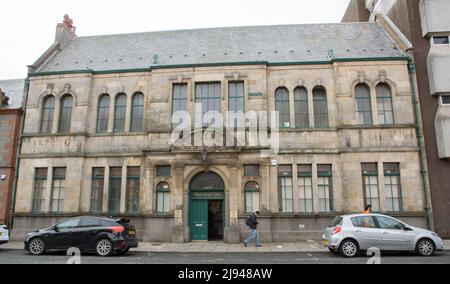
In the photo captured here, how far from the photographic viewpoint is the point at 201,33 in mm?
23812

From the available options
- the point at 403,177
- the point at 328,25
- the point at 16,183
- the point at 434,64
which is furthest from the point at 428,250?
the point at 16,183

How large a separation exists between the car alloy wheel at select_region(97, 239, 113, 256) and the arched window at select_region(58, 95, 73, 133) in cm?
918

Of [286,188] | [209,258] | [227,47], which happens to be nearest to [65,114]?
[227,47]

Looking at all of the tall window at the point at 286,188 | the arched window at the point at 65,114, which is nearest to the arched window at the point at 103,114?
the arched window at the point at 65,114

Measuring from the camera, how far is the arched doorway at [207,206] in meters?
17.8

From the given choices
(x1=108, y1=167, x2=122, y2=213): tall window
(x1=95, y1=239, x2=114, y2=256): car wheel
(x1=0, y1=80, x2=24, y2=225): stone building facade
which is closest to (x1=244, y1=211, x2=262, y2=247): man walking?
(x1=95, y1=239, x2=114, y2=256): car wheel

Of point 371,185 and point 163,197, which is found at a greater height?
point 371,185

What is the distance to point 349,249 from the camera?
1205 centimetres

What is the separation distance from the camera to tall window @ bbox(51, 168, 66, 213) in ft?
62.0

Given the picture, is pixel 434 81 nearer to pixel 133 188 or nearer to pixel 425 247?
pixel 425 247

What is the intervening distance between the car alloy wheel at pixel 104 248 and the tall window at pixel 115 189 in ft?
18.6

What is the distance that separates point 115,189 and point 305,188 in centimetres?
1028
